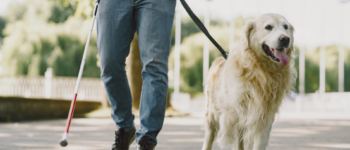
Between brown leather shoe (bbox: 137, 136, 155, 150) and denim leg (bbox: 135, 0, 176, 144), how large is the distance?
0.04 metres

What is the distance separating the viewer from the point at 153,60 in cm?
271

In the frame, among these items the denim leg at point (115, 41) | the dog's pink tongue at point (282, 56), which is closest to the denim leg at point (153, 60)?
the denim leg at point (115, 41)

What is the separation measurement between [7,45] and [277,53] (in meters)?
24.4

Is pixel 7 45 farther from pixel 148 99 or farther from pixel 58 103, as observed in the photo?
pixel 148 99

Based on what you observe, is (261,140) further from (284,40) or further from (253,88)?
(284,40)

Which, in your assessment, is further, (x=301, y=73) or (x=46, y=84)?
Answer: (x=301, y=73)

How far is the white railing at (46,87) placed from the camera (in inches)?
574

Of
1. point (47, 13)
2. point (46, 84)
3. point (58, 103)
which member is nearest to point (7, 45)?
point (47, 13)

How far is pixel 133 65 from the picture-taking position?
380 inches

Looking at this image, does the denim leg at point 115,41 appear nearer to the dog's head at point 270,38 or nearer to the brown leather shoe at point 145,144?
the brown leather shoe at point 145,144

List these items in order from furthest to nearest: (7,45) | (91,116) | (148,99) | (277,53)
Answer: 1. (7,45)
2. (91,116)
3. (277,53)
4. (148,99)

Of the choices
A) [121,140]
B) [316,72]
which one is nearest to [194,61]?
[316,72]

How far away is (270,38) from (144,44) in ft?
3.32

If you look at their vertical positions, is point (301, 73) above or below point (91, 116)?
below
